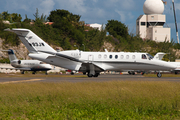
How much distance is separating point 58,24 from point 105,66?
197ft

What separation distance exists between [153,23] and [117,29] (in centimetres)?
1570

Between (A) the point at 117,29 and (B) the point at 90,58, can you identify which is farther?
(A) the point at 117,29

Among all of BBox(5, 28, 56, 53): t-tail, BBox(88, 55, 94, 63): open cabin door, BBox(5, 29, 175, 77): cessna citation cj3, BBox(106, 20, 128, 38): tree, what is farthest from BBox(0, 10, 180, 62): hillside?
BBox(88, 55, 94, 63): open cabin door

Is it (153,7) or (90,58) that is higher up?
(153,7)

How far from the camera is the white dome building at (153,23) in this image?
4000 inches

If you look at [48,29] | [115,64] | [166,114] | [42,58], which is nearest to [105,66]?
[115,64]

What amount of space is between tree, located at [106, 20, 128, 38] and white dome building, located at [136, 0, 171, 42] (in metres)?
5.83

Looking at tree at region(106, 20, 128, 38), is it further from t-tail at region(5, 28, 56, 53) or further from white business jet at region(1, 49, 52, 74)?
t-tail at region(5, 28, 56, 53)

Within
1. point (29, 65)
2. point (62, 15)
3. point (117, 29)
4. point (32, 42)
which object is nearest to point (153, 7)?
point (117, 29)

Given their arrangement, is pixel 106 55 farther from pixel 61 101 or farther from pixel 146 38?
pixel 146 38

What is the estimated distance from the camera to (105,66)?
102 feet

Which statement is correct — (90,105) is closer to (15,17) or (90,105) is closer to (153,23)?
(15,17)

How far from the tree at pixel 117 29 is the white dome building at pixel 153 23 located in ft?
19.1

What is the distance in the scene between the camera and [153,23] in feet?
366
